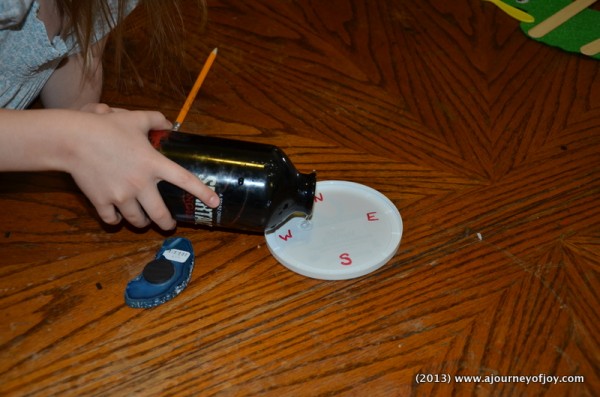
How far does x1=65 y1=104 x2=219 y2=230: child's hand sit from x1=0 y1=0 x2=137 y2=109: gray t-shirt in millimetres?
184

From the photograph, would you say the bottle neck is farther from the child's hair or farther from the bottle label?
the child's hair

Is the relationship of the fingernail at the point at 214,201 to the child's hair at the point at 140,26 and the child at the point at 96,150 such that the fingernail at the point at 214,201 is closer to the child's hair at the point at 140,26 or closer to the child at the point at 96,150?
the child at the point at 96,150

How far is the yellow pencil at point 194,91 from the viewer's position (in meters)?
0.81

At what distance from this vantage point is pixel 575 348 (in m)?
0.61

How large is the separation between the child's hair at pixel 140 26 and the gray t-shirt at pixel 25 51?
25mm

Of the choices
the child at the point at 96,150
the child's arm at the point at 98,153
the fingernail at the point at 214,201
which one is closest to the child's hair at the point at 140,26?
the child at the point at 96,150

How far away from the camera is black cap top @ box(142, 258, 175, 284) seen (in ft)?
2.13

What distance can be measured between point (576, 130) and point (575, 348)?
35cm

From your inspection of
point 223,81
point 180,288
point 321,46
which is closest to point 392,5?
point 321,46

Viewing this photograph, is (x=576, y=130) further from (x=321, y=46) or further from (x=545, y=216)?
(x=321, y=46)

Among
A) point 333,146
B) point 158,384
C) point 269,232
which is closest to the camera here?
point 158,384

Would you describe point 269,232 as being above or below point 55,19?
below

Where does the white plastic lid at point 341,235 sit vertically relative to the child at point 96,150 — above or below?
below

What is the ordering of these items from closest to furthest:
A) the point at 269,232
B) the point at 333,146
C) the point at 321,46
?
the point at 269,232 → the point at 333,146 → the point at 321,46
